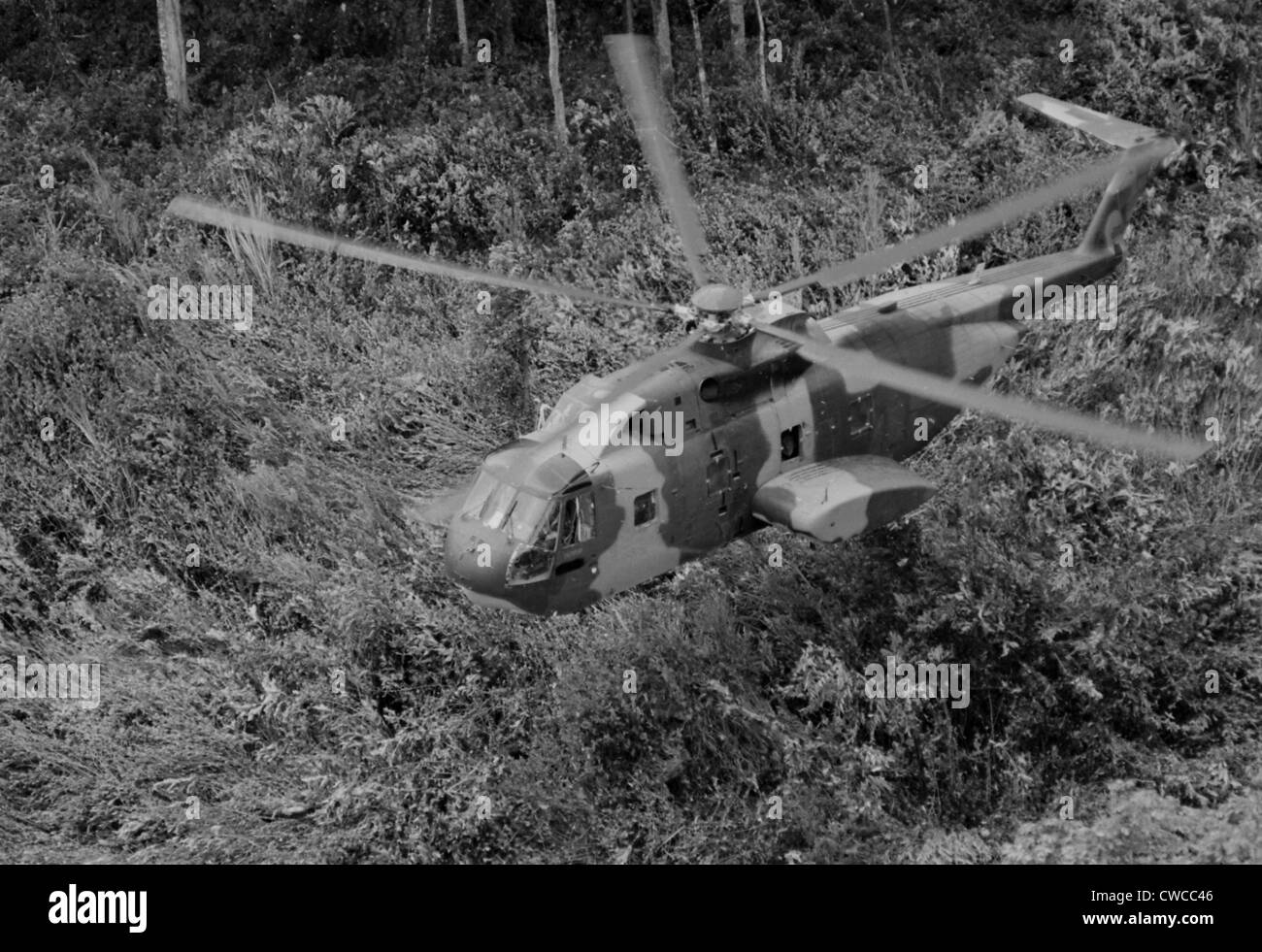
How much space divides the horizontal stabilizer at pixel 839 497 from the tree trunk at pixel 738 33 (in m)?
13.0

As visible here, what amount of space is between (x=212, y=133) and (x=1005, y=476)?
16.1m

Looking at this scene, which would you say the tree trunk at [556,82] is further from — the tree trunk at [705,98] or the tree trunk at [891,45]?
the tree trunk at [891,45]

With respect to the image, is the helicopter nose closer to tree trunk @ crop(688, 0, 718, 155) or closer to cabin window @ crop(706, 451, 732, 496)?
cabin window @ crop(706, 451, 732, 496)

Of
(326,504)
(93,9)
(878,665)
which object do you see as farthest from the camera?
(93,9)

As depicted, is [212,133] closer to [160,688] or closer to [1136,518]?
[160,688]

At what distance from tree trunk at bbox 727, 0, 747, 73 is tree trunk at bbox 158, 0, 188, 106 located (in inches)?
397

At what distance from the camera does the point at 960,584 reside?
18281mm

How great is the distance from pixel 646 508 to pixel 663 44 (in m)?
14.7

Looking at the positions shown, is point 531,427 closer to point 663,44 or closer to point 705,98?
point 705,98

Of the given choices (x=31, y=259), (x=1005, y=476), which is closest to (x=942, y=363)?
(x=1005, y=476)

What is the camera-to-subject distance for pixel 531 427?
2258 centimetres

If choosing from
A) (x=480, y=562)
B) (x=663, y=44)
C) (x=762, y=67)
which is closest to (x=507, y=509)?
(x=480, y=562)

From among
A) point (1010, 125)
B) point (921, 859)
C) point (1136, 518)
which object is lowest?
point (921, 859)

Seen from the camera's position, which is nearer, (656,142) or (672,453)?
(672,453)
